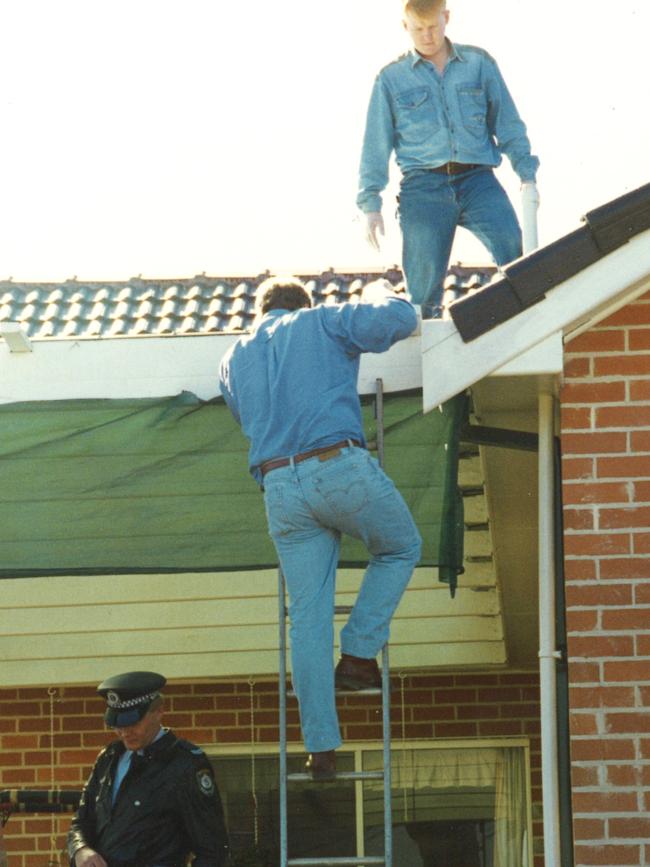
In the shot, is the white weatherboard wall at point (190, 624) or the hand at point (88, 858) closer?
the hand at point (88, 858)

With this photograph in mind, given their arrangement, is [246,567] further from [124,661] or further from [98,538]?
[124,661]

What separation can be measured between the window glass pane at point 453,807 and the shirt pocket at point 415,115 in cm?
363

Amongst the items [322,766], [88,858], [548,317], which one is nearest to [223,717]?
[88,858]

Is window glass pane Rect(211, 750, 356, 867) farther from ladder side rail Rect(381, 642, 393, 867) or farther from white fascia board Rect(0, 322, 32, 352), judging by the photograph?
white fascia board Rect(0, 322, 32, 352)

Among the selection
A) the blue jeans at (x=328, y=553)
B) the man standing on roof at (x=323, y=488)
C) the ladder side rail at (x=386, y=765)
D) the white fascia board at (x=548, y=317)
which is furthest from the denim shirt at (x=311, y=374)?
the ladder side rail at (x=386, y=765)

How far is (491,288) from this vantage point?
234 inches

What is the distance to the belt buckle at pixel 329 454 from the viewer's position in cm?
597

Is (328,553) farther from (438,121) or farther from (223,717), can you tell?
(223,717)

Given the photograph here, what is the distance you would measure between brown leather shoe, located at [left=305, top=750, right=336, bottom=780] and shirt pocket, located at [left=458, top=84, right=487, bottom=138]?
2887 mm

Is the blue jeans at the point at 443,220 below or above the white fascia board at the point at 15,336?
above

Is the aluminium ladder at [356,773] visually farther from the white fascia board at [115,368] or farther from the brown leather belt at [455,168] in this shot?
the brown leather belt at [455,168]

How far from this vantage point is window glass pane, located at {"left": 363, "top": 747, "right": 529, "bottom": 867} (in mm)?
9023

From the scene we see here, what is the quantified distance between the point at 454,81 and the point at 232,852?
438 centimetres

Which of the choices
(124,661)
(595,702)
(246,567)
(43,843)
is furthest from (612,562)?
(43,843)
